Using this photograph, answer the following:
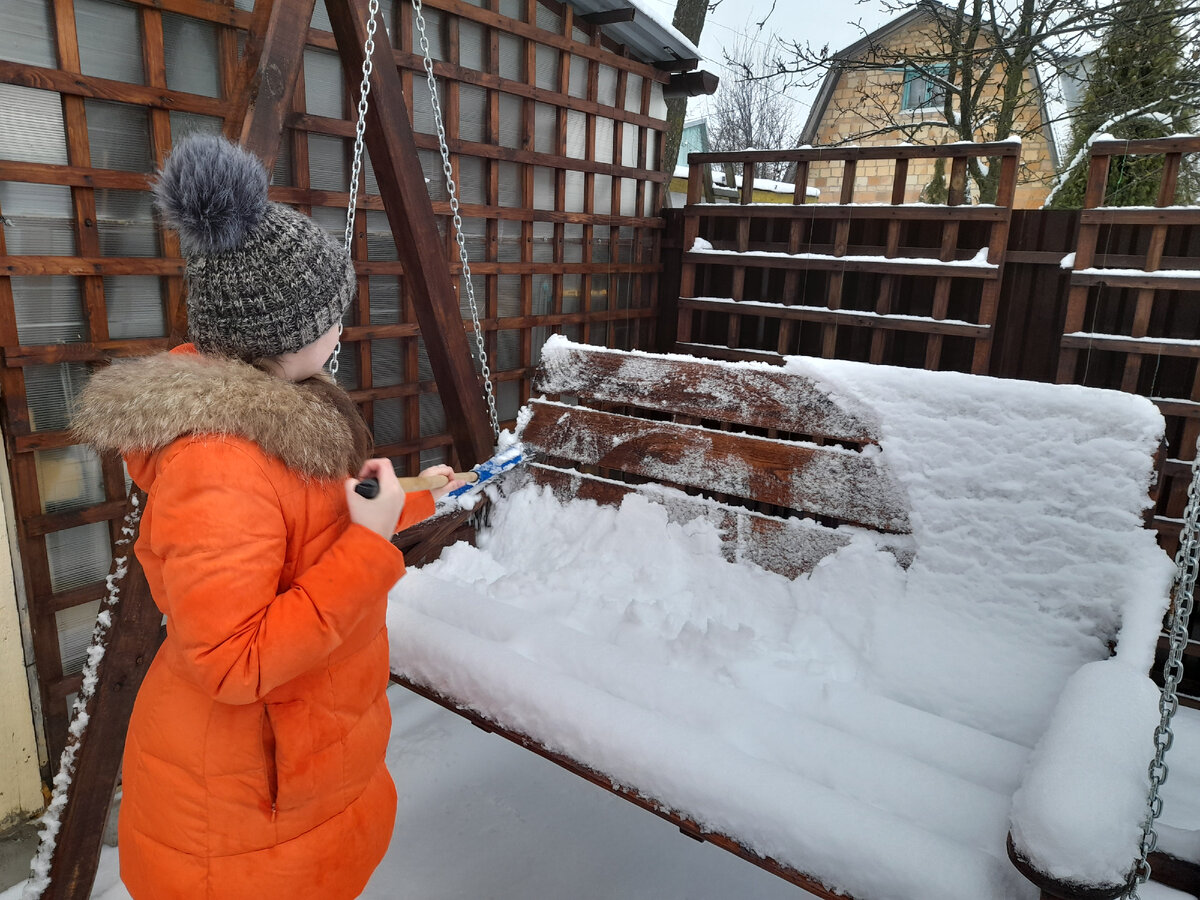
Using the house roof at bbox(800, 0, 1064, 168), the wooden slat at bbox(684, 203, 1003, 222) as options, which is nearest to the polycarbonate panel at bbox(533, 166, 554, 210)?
the wooden slat at bbox(684, 203, 1003, 222)

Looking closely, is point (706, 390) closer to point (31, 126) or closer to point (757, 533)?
point (757, 533)

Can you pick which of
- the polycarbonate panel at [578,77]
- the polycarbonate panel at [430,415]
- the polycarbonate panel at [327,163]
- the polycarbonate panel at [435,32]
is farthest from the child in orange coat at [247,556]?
the polycarbonate panel at [578,77]

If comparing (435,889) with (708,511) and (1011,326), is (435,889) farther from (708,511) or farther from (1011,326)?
(1011,326)

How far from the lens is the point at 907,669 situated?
2.00m

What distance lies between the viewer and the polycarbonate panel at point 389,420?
3375mm

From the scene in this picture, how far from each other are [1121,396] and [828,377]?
741 mm

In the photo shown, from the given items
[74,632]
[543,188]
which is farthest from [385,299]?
[74,632]

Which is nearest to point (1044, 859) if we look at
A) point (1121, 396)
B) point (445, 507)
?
point (1121, 396)

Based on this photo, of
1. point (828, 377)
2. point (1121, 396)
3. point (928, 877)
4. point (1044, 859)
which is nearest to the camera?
point (1044, 859)

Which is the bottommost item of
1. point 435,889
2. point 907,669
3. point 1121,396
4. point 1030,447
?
point 435,889

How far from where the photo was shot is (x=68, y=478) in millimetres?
2381

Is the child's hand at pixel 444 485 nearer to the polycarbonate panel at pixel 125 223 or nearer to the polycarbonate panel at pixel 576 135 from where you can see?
the polycarbonate panel at pixel 125 223

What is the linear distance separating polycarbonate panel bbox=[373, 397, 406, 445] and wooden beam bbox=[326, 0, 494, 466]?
66 centimetres

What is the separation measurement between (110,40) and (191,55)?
240mm
